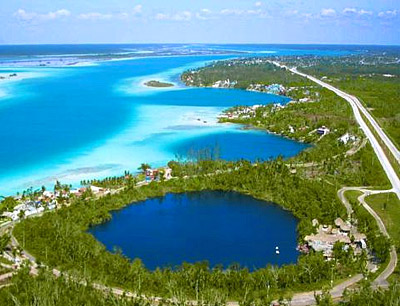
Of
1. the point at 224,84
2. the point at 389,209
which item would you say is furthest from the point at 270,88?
the point at 389,209

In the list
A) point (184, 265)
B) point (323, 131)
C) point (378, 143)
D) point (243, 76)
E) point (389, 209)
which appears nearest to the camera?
point (184, 265)

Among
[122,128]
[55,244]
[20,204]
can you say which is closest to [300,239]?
[55,244]

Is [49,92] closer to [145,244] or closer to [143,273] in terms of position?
[145,244]

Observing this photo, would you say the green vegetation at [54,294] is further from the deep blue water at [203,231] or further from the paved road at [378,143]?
the paved road at [378,143]

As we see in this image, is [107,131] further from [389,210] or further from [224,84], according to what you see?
[224,84]

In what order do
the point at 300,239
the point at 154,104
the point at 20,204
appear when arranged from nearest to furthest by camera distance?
the point at 300,239
the point at 20,204
the point at 154,104

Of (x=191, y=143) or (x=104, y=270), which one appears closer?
(x=104, y=270)
